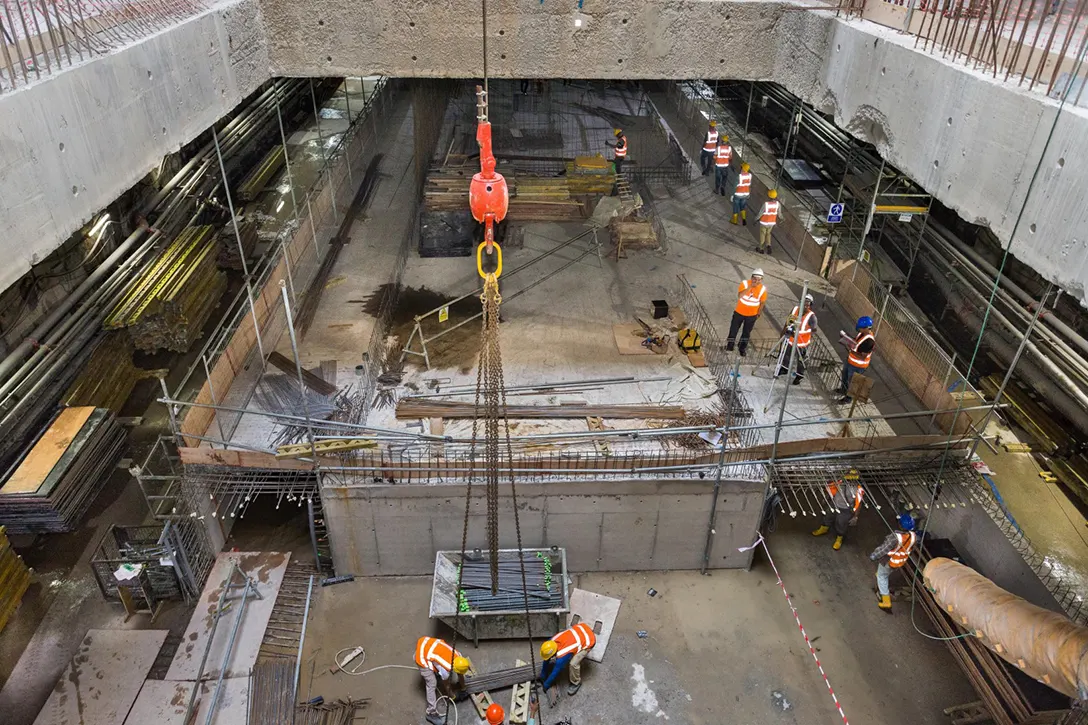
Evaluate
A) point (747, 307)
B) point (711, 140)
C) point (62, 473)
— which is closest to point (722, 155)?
point (711, 140)

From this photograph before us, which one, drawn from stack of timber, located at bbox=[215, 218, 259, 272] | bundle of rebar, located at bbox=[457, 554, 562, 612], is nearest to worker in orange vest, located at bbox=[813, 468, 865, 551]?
bundle of rebar, located at bbox=[457, 554, 562, 612]

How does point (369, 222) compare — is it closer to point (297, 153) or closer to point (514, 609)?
point (297, 153)

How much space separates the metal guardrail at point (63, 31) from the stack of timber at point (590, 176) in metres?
10.0

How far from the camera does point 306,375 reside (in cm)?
1035

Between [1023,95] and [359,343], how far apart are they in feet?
30.0

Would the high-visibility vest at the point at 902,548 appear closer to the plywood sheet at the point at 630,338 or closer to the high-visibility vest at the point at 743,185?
the plywood sheet at the point at 630,338

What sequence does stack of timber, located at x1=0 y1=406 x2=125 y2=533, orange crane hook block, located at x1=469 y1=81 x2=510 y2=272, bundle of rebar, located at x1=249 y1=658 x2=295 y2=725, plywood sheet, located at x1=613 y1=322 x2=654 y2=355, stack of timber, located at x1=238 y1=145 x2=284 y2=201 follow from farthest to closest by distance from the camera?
stack of timber, located at x1=238 y1=145 x2=284 y2=201
plywood sheet, located at x1=613 y1=322 x2=654 y2=355
stack of timber, located at x1=0 y1=406 x2=125 y2=533
bundle of rebar, located at x1=249 y1=658 x2=295 y2=725
orange crane hook block, located at x1=469 y1=81 x2=510 y2=272

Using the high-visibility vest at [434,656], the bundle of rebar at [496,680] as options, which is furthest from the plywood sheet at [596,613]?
the high-visibility vest at [434,656]

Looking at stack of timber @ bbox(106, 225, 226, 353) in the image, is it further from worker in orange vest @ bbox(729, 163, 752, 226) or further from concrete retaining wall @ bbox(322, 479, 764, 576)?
worker in orange vest @ bbox(729, 163, 752, 226)

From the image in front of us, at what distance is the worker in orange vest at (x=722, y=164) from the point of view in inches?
616

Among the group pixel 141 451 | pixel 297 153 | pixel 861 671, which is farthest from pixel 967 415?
pixel 297 153

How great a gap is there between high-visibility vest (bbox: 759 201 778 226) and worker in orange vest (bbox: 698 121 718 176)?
4.15 metres

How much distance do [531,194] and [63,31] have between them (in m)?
10.5

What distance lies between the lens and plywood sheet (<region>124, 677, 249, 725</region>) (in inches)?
303
